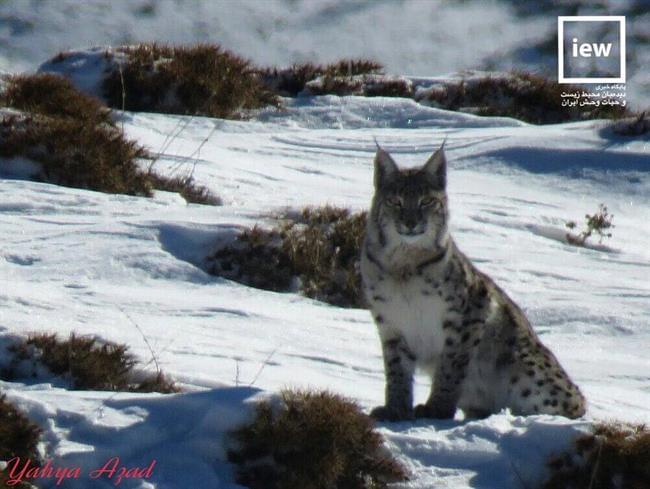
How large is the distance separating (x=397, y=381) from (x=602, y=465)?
4.52 ft

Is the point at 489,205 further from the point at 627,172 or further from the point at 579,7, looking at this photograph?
the point at 579,7

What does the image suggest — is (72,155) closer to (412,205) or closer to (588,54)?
(412,205)

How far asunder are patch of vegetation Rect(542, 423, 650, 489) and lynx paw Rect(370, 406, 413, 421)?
3.64 feet

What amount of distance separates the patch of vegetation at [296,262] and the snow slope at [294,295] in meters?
0.21

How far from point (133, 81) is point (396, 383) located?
34.0ft

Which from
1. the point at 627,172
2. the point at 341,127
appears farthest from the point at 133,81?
the point at 627,172

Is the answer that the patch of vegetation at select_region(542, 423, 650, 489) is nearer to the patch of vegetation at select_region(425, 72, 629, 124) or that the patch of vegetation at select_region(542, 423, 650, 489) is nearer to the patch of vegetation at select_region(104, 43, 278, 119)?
the patch of vegetation at select_region(104, 43, 278, 119)

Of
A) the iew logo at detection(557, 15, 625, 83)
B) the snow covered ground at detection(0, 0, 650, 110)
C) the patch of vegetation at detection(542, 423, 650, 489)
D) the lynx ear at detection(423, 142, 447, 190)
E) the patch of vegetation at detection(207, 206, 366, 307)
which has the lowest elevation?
the patch of vegetation at detection(542, 423, 650, 489)

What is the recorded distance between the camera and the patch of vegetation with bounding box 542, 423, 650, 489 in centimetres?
800

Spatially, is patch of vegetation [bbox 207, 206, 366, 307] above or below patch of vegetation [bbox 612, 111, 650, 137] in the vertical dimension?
below

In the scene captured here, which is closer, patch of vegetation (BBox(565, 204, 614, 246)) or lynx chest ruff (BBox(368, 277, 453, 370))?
lynx chest ruff (BBox(368, 277, 453, 370))
